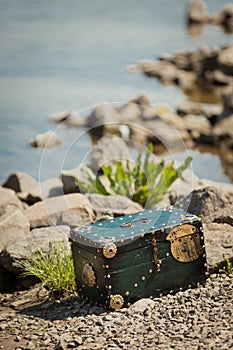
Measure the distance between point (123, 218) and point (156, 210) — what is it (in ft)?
0.71

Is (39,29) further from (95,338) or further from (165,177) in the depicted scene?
(95,338)

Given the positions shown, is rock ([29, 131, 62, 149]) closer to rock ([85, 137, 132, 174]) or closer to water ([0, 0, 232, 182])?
water ([0, 0, 232, 182])

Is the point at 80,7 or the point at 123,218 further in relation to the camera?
the point at 80,7

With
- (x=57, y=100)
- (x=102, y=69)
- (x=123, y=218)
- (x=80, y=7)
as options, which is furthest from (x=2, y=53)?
(x=123, y=218)

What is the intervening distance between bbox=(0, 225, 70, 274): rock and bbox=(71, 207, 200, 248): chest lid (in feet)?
1.76

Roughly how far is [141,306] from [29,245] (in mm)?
1047

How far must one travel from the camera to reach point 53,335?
3795 mm

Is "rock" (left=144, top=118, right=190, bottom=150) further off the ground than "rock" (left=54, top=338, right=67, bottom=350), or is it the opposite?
"rock" (left=54, top=338, right=67, bottom=350)

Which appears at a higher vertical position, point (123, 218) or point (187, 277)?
point (123, 218)

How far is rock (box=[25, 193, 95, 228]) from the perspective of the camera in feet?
17.1

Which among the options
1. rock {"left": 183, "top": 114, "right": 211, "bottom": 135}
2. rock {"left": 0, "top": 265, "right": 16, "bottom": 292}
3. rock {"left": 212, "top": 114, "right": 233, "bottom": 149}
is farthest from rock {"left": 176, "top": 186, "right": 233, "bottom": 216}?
rock {"left": 183, "top": 114, "right": 211, "bottom": 135}

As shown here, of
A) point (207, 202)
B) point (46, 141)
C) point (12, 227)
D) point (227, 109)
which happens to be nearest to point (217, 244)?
point (207, 202)

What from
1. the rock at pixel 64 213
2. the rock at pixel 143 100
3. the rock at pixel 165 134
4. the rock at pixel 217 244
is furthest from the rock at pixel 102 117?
the rock at pixel 217 244

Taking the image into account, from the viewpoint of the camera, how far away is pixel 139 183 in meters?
6.05
